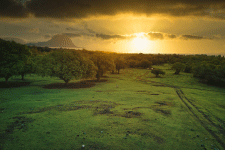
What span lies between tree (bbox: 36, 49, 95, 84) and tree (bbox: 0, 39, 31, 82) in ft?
16.1

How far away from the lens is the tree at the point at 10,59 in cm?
3550

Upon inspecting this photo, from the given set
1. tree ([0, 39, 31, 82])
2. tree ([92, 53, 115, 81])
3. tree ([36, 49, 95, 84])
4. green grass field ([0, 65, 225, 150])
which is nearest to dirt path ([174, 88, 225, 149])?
green grass field ([0, 65, 225, 150])

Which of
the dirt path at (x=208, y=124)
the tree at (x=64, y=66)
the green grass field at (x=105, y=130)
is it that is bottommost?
the dirt path at (x=208, y=124)

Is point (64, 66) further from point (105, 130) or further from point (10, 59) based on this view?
point (105, 130)

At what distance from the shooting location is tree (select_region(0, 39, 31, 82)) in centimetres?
3550

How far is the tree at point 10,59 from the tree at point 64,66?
4.92m

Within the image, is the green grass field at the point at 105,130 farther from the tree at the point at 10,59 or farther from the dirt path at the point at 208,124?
the tree at the point at 10,59

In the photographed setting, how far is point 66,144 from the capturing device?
1058cm

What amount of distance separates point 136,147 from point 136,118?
19.3ft

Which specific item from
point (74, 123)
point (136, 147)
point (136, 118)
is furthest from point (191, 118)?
point (74, 123)

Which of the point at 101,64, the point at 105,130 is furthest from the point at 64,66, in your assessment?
the point at 105,130

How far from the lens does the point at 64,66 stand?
123 ft

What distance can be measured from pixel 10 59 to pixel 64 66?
15.5m

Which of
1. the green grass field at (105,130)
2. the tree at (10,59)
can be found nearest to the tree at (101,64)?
the tree at (10,59)
